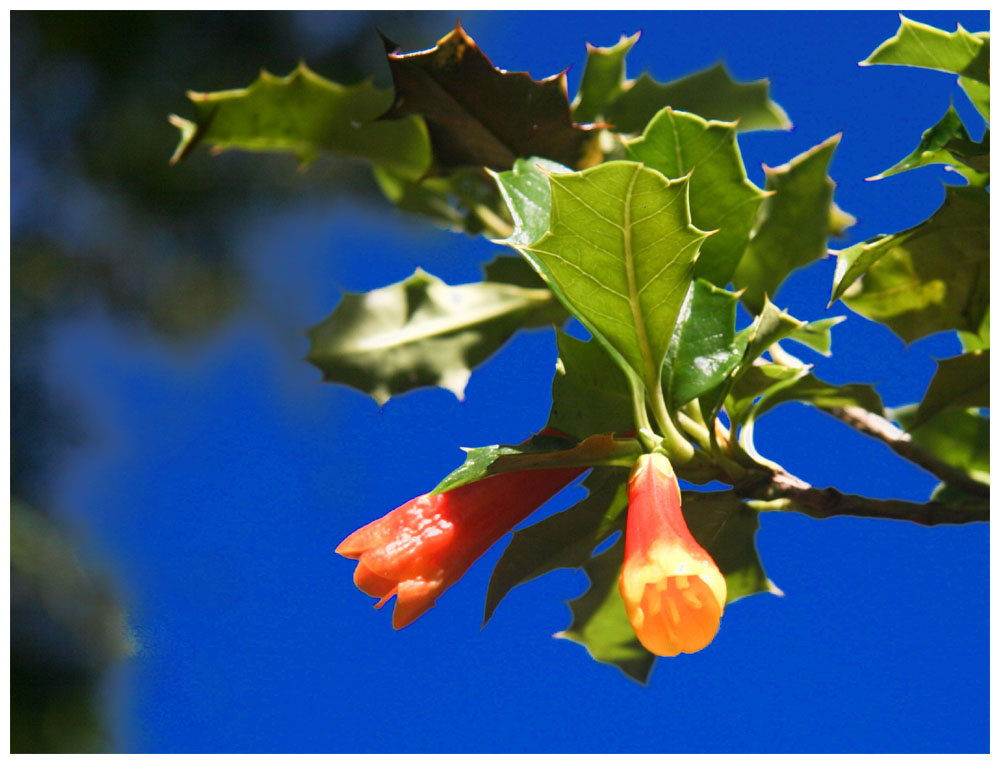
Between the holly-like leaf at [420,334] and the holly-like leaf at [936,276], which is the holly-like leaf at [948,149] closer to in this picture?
the holly-like leaf at [936,276]

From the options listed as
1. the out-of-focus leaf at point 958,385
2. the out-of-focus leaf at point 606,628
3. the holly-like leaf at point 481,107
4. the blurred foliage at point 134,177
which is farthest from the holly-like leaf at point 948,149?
the blurred foliage at point 134,177

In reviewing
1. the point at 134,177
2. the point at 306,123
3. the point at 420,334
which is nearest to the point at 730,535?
the point at 420,334

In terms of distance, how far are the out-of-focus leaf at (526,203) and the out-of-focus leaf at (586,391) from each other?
6cm

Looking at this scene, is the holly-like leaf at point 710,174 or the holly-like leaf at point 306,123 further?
the holly-like leaf at point 306,123

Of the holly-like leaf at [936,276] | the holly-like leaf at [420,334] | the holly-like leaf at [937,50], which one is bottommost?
the holly-like leaf at [936,276]

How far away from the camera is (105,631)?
2645mm

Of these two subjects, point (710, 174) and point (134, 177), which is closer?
point (710, 174)

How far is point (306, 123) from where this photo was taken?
787 mm

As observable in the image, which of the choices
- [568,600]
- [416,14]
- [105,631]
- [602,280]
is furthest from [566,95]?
[416,14]

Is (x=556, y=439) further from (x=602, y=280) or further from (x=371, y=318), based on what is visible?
(x=371, y=318)

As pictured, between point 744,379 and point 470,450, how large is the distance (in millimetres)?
207

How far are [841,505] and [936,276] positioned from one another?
0.61 ft

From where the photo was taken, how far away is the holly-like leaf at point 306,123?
733mm

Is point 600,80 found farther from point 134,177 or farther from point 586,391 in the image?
point 134,177
